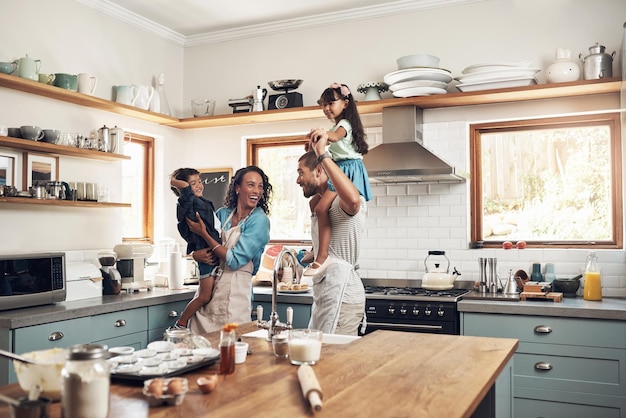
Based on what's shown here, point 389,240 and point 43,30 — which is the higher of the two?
point 43,30

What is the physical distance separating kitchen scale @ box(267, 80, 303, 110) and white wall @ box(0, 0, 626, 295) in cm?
17

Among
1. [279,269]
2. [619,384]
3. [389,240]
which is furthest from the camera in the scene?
[389,240]

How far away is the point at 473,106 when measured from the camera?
4.83m

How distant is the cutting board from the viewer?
407cm

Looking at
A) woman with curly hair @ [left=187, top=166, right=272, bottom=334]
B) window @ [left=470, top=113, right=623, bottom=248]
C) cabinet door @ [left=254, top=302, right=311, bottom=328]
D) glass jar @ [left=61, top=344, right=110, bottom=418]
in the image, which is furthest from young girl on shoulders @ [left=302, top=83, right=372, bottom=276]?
window @ [left=470, top=113, right=623, bottom=248]

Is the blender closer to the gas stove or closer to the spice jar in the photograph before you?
the gas stove

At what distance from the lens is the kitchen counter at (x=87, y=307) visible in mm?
3373

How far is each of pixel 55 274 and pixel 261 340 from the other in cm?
181

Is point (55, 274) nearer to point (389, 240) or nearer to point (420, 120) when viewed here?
point (389, 240)

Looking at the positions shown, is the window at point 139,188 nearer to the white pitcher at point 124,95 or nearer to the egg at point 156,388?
the white pitcher at point 124,95

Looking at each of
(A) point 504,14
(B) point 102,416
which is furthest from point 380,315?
(B) point 102,416

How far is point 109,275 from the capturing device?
4426 millimetres

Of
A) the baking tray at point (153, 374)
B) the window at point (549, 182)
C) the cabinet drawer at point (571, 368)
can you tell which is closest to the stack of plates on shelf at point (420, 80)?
the window at point (549, 182)

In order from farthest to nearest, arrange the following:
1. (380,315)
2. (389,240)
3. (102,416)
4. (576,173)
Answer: (389,240)
(576,173)
(380,315)
(102,416)
